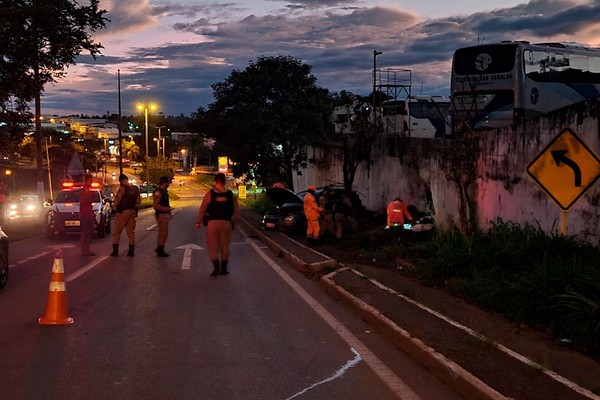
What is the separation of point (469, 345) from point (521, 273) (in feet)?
9.52

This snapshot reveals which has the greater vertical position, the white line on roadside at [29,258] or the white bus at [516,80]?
the white bus at [516,80]

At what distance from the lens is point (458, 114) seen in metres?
20.1

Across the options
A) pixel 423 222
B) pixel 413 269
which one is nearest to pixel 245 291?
pixel 413 269

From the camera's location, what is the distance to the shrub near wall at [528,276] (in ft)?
22.8

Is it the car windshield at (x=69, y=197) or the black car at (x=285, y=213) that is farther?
the black car at (x=285, y=213)

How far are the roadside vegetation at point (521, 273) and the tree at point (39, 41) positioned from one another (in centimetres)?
1420

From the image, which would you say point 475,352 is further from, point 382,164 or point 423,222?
point 382,164

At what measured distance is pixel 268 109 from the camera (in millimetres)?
29969

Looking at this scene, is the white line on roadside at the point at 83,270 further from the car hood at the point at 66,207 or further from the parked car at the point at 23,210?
the parked car at the point at 23,210

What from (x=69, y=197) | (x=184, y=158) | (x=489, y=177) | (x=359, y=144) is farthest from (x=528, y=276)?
(x=184, y=158)

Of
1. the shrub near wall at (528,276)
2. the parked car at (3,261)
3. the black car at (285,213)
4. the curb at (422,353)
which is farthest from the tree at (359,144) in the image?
the parked car at (3,261)

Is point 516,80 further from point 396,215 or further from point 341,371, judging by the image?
point 341,371

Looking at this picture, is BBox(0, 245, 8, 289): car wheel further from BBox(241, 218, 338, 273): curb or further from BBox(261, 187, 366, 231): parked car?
BBox(261, 187, 366, 231): parked car

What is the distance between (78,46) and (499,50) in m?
14.9
